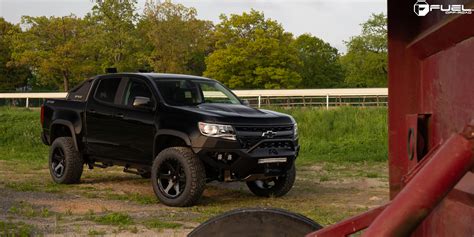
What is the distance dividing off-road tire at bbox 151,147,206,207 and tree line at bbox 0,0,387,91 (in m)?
38.2

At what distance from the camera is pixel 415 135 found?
6.50ft

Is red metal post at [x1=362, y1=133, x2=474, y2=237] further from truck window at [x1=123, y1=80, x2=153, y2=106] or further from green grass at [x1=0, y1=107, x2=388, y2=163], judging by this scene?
green grass at [x1=0, y1=107, x2=388, y2=163]

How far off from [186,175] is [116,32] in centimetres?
3903

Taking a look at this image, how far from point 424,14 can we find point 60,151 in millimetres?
9460

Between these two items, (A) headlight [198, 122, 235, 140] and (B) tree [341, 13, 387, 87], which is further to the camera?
(B) tree [341, 13, 387, 87]

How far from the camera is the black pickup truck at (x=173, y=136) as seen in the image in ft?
28.1

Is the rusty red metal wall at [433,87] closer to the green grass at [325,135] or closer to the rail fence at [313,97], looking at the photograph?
the green grass at [325,135]

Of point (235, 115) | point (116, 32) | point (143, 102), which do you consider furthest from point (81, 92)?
point (116, 32)

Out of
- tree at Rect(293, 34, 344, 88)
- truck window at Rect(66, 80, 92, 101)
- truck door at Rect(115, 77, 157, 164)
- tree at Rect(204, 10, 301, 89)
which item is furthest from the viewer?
tree at Rect(293, 34, 344, 88)

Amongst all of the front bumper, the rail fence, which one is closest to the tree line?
the rail fence

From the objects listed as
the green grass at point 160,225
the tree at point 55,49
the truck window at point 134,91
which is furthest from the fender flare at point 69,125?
the tree at point 55,49

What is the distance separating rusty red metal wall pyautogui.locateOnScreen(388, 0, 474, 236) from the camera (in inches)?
61.8

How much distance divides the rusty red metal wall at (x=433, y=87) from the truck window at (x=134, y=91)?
763 cm

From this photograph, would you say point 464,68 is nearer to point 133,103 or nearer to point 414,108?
point 414,108
